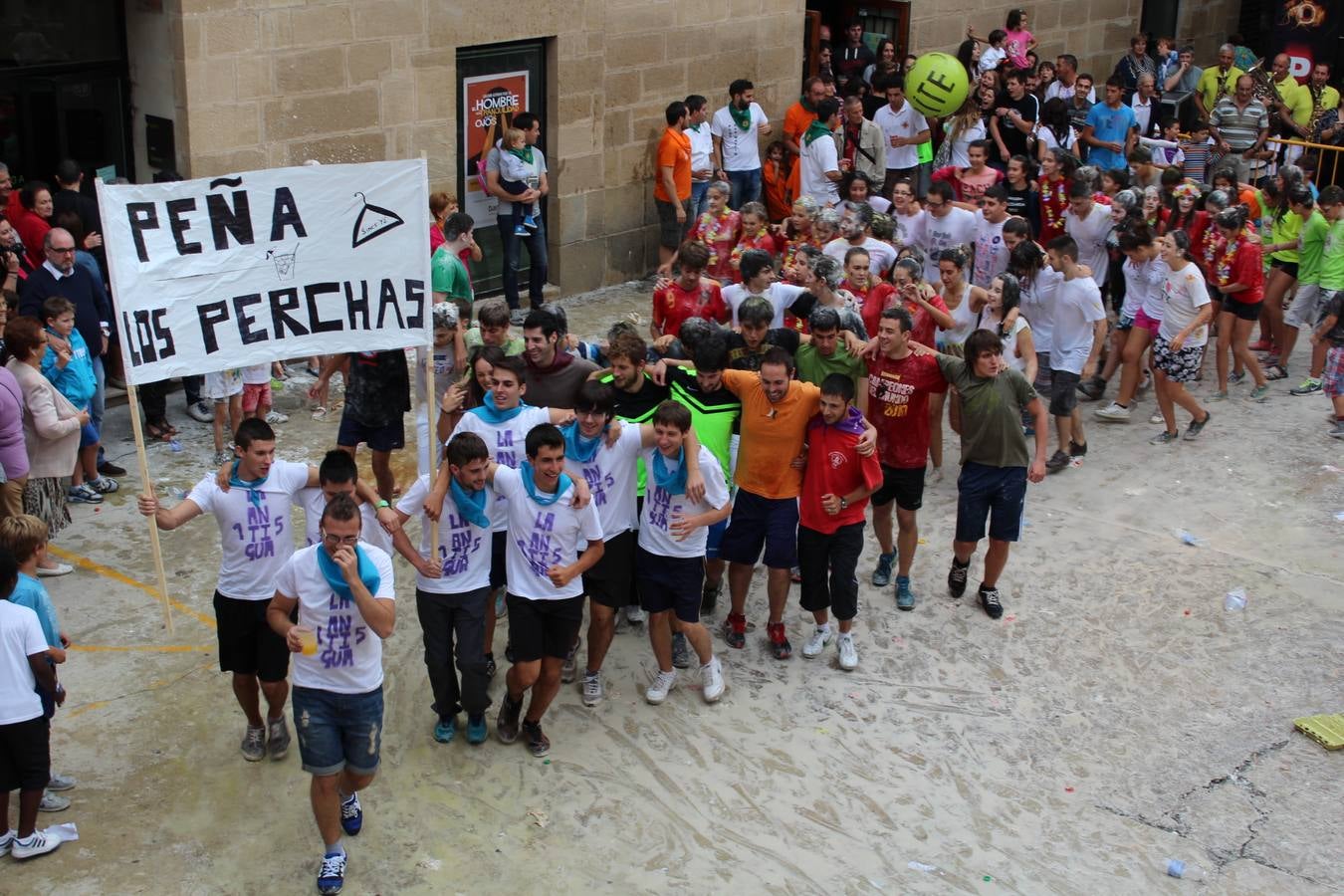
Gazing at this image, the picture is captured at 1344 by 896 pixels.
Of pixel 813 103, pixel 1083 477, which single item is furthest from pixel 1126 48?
pixel 1083 477

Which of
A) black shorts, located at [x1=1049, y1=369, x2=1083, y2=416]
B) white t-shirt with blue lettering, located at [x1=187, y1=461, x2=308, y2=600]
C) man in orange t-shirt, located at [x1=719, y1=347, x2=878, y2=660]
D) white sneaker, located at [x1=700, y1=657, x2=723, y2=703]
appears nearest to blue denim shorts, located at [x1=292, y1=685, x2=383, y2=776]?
white t-shirt with blue lettering, located at [x1=187, y1=461, x2=308, y2=600]

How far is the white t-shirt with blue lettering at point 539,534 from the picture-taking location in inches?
264

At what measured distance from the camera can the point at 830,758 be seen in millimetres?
7230

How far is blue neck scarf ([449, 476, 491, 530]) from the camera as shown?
22.0ft

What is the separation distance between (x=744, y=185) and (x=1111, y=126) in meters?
3.95

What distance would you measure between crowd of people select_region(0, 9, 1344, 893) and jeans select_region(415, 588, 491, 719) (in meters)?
0.01

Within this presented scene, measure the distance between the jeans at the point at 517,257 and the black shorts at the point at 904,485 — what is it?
5.08m

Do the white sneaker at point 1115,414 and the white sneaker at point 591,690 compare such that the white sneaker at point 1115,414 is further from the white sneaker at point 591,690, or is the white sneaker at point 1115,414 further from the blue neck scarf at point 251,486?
the blue neck scarf at point 251,486

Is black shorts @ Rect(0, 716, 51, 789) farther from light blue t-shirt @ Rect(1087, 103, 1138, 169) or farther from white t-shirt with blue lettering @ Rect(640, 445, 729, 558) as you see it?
light blue t-shirt @ Rect(1087, 103, 1138, 169)

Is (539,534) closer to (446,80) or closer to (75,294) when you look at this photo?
(75,294)

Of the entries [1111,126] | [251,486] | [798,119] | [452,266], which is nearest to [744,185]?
[798,119]

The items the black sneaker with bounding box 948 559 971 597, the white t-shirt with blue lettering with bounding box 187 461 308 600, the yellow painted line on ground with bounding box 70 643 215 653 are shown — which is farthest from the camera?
the black sneaker with bounding box 948 559 971 597

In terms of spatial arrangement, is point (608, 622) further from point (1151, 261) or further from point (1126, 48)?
point (1126, 48)

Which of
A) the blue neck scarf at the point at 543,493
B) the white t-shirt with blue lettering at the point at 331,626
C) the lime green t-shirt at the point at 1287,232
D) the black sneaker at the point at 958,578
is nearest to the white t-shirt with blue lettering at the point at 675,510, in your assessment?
the blue neck scarf at the point at 543,493
